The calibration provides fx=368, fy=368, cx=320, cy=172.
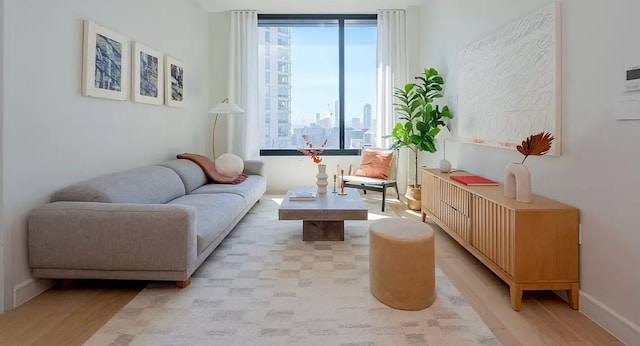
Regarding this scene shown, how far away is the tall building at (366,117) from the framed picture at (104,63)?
392 cm

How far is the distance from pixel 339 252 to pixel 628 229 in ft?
6.75

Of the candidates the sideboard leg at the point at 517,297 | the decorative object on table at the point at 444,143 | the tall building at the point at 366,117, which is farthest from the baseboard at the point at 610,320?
the tall building at the point at 366,117

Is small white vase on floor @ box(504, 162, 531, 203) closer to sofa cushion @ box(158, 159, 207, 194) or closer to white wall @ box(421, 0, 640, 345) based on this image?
white wall @ box(421, 0, 640, 345)

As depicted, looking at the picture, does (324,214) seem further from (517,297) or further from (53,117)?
(53,117)

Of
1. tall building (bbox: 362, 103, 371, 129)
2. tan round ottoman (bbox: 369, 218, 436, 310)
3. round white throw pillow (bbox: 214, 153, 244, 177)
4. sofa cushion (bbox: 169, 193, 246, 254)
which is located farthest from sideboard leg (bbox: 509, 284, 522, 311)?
tall building (bbox: 362, 103, 371, 129)

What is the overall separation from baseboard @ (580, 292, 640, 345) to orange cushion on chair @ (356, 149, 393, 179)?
133 inches

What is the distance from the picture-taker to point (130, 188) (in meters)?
3.08

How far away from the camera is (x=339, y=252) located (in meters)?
3.33

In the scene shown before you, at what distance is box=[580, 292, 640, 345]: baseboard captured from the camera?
6.15 ft

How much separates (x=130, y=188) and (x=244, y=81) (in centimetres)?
360

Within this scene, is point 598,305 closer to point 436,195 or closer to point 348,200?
point 436,195

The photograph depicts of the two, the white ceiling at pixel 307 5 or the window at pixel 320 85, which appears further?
the window at pixel 320 85

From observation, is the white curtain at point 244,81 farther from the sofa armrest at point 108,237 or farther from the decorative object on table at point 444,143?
the sofa armrest at point 108,237

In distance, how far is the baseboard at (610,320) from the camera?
1.87m
